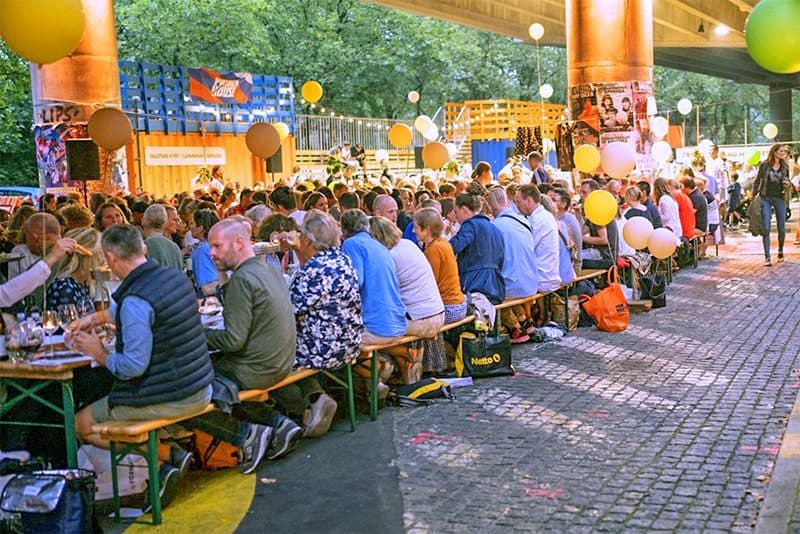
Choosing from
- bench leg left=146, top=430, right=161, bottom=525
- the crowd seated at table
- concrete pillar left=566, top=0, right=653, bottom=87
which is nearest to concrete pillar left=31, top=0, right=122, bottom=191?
the crowd seated at table

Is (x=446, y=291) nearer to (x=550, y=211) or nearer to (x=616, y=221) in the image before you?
(x=550, y=211)

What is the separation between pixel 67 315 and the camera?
643 cm

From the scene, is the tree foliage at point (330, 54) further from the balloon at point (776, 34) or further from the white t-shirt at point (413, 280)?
the balloon at point (776, 34)

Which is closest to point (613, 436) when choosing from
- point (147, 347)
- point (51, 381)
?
point (147, 347)

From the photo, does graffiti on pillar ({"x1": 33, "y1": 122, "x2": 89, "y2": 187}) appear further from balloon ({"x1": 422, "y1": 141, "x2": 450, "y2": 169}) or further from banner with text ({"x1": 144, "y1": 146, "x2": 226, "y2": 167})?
banner with text ({"x1": 144, "y1": 146, "x2": 226, "y2": 167})

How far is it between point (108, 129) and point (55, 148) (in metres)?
2.16

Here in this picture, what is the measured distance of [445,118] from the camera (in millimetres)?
41750

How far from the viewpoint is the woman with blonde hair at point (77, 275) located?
7000mm

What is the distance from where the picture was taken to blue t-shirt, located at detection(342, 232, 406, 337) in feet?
27.1

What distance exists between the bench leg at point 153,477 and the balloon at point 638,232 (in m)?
8.37

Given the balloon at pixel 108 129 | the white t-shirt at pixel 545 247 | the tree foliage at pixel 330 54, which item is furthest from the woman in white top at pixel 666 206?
the tree foliage at pixel 330 54

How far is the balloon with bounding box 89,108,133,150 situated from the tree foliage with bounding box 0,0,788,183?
21.0 m

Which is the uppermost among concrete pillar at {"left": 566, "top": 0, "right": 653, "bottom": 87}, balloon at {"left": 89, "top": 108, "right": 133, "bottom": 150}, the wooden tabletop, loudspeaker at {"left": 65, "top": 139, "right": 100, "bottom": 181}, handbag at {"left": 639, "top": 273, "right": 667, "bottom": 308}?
A: concrete pillar at {"left": 566, "top": 0, "right": 653, "bottom": 87}

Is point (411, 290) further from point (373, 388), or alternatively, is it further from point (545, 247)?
point (545, 247)
